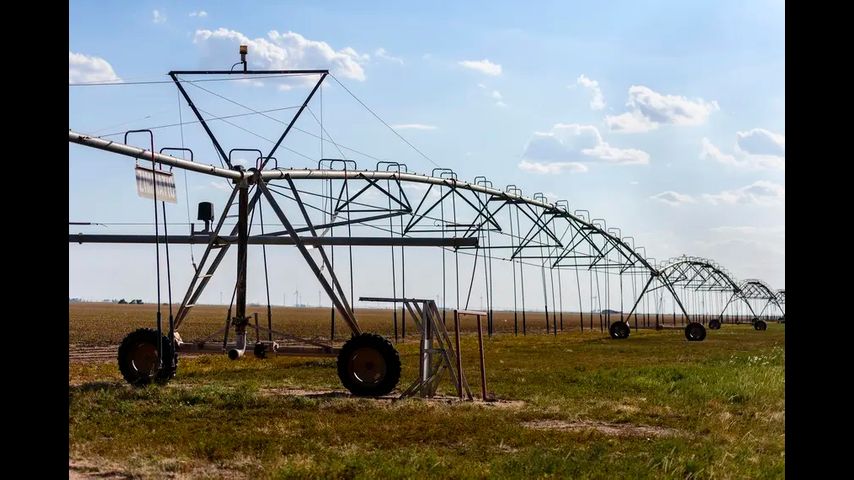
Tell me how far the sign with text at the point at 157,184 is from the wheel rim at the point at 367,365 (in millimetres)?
4734

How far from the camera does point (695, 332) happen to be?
2462 inches

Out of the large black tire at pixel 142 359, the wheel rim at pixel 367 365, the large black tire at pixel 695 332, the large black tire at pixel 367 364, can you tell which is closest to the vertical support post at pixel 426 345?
the large black tire at pixel 367 364

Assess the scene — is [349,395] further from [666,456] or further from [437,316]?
[666,456]

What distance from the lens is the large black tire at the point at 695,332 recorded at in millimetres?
61938

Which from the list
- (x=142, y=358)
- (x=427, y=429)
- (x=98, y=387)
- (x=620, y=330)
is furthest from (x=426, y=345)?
(x=620, y=330)

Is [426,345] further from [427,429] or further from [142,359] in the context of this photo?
[142,359]

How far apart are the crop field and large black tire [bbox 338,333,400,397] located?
498 mm

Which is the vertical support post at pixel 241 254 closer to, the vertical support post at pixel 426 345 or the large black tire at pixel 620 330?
the vertical support post at pixel 426 345

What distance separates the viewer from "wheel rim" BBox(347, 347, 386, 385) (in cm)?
1922

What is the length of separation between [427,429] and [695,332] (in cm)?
5073
